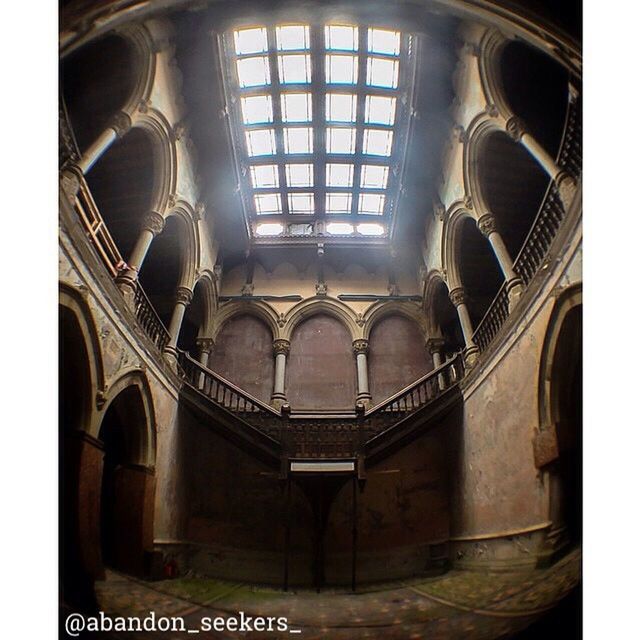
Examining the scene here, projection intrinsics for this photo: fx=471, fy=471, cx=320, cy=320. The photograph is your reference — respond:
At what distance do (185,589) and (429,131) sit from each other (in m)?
6.77

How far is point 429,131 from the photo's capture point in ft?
23.9

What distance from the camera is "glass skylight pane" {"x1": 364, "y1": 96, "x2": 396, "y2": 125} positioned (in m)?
7.02

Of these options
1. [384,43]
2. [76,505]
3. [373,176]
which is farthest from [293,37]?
[76,505]

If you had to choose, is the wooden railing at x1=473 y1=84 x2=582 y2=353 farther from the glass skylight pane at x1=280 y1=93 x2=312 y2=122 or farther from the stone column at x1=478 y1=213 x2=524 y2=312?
the glass skylight pane at x1=280 y1=93 x2=312 y2=122

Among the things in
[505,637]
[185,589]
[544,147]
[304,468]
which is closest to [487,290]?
[544,147]

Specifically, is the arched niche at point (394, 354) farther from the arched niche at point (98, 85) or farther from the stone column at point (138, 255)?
the arched niche at point (98, 85)

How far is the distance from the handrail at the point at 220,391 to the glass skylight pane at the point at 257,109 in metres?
4.04

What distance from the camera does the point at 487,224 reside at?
6945 mm

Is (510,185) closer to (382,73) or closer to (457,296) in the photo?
(457,296)

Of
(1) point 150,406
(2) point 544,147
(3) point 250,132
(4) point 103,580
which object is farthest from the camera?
(3) point 250,132

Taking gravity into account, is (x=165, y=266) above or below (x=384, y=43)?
below

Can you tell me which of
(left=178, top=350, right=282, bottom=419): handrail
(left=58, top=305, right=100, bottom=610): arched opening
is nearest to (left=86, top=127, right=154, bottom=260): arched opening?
(left=178, top=350, right=282, bottom=419): handrail

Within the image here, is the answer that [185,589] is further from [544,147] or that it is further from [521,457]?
[544,147]

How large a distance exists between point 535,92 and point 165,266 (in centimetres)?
645
